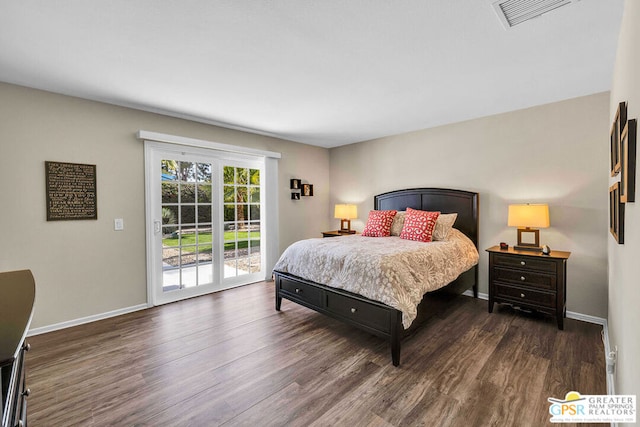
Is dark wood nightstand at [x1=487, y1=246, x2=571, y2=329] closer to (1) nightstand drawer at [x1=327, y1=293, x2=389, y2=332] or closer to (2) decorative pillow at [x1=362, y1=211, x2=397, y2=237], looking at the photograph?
(2) decorative pillow at [x1=362, y1=211, x2=397, y2=237]

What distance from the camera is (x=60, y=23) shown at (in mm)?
1826

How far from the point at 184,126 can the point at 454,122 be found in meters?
3.61

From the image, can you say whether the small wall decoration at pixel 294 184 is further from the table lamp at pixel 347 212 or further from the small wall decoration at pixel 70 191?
the small wall decoration at pixel 70 191

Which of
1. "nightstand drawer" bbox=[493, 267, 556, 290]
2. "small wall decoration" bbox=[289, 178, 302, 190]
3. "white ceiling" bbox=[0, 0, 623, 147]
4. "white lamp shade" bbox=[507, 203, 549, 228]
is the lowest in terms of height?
"nightstand drawer" bbox=[493, 267, 556, 290]

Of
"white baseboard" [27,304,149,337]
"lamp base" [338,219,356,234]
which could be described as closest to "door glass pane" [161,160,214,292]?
"white baseboard" [27,304,149,337]

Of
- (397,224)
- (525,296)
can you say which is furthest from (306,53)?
(525,296)

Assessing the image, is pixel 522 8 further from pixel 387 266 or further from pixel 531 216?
pixel 531 216

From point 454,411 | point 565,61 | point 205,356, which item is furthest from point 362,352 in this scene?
point 565,61

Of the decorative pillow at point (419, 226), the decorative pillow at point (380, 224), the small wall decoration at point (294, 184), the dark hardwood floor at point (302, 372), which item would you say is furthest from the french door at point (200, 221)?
the decorative pillow at point (419, 226)

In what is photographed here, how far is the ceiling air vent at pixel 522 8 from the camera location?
1646 millimetres

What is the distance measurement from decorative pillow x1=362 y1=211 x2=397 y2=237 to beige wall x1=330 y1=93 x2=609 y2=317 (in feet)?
2.44

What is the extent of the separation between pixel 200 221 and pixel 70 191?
1.41 metres

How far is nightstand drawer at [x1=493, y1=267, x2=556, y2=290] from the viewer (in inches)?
114

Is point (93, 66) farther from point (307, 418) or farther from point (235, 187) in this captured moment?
point (307, 418)
